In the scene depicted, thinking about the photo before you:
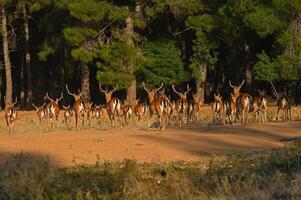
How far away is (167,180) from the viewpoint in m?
13.3

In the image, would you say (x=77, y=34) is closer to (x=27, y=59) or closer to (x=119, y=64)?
(x=119, y=64)

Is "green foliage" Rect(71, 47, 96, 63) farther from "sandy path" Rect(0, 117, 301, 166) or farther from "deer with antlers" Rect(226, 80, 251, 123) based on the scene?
"sandy path" Rect(0, 117, 301, 166)

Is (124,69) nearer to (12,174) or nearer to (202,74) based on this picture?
(202,74)

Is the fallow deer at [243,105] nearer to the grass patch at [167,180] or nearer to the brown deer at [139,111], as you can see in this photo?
the brown deer at [139,111]

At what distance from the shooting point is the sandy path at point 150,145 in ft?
59.0

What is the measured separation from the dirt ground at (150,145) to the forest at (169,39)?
15.4 meters

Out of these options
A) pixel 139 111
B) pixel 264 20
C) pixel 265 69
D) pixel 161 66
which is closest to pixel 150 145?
pixel 139 111

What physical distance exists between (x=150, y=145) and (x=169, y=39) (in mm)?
30702

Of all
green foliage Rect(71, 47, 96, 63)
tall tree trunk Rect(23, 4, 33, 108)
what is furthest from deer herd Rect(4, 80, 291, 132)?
tall tree trunk Rect(23, 4, 33, 108)

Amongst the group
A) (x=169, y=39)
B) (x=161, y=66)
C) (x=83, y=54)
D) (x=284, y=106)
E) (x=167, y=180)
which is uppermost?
(x=169, y=39)

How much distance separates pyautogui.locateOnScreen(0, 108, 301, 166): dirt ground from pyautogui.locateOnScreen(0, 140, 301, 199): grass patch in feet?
5.70

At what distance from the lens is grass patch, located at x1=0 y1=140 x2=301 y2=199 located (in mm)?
11367

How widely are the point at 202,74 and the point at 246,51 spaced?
3.53 m

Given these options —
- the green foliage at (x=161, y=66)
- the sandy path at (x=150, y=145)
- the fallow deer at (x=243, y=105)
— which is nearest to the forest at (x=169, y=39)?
the green foliage at (x=161, y=66)
